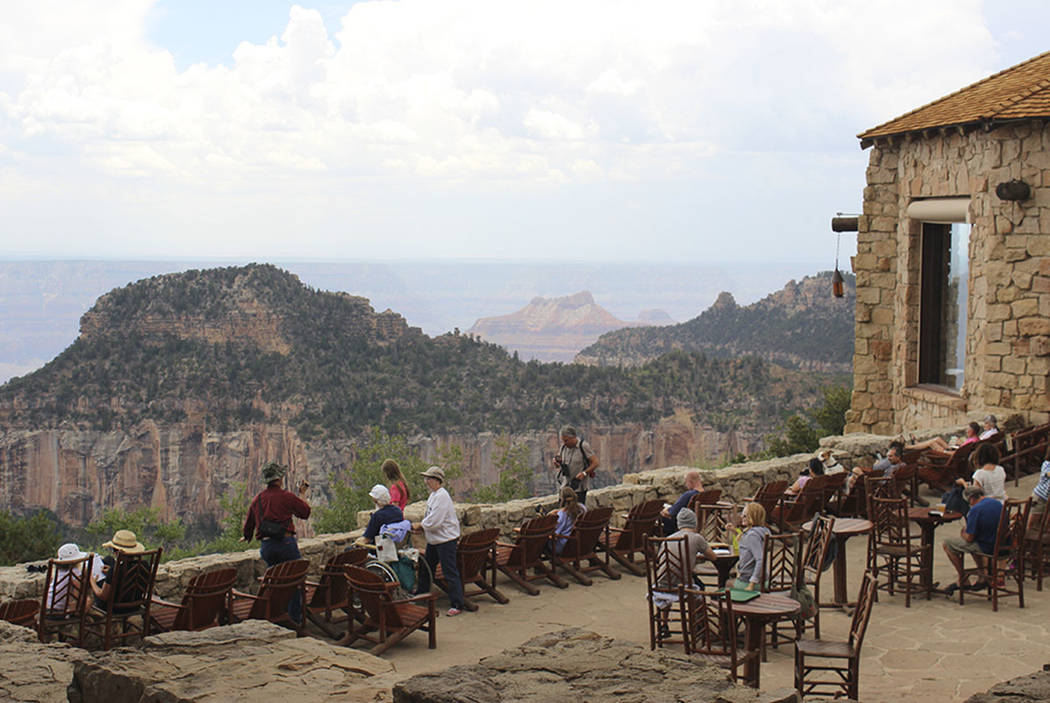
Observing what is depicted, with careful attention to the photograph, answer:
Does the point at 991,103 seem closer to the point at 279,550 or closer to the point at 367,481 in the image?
the point at 279,550

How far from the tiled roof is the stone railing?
5427 mm

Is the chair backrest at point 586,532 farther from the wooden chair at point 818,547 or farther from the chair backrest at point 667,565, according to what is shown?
the wooden chair at point 818,547

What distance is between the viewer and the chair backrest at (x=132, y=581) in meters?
7.86

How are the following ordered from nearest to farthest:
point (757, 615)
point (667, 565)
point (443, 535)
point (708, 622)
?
point (757, 615)
point (708, 622)
point (667, 565)
point (443, 535)

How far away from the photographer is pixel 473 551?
31.4 feet

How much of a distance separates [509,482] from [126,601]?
4152cm

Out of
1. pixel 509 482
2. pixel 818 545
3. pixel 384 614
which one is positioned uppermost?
pixel 818 545

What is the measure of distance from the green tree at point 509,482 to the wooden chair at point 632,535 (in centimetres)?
3472

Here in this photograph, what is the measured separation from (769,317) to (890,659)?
76.1 metres

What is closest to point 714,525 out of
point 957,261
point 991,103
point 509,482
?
point 991,103

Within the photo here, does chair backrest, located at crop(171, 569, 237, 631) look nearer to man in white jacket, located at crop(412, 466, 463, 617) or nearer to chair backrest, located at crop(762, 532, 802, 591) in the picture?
man in white jacket, located at crop(412, 466, 463, 617)

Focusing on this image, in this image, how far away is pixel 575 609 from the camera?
9680 mm

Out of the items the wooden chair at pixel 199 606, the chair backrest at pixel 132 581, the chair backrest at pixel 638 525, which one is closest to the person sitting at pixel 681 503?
the chair backrest at pixel 638 525

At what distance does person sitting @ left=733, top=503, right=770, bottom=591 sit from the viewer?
25.4 ft
